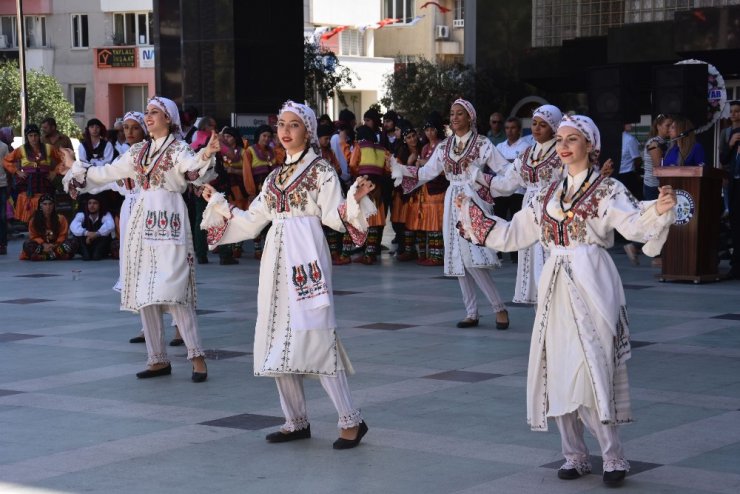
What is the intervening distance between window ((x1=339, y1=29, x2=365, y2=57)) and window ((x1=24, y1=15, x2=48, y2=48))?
490 inches

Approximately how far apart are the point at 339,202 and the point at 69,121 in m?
42.1

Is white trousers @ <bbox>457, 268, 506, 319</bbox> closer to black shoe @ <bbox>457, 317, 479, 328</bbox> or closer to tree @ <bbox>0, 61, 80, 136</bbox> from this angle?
black shoe @ <bbox>457, 317, 479, 328</bbox>

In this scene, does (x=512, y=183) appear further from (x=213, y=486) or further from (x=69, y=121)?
(x=69, y=121)

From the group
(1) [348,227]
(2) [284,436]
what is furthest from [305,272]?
(2) [284,436]

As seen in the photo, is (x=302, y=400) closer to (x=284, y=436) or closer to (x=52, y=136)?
(x=284, y=436)

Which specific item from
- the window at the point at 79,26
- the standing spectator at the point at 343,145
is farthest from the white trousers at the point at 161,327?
the window at the point at 79,26

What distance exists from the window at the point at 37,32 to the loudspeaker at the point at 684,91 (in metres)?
43.1

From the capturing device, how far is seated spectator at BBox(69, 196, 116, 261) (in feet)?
58.6

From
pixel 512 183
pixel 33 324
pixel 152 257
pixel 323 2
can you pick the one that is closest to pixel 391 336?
pixel 512 183

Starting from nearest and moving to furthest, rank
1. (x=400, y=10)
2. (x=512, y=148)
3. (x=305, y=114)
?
1. (x=305, y=114)
2. (x=512, y=148)
3. (x=400, y=10)

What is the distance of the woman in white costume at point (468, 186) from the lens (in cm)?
1123

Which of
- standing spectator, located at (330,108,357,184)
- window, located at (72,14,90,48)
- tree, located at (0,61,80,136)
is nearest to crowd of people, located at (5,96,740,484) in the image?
standing spectator, located at (330,108,357,184)

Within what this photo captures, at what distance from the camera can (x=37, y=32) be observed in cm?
5500

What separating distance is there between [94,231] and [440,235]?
4.60 metres
